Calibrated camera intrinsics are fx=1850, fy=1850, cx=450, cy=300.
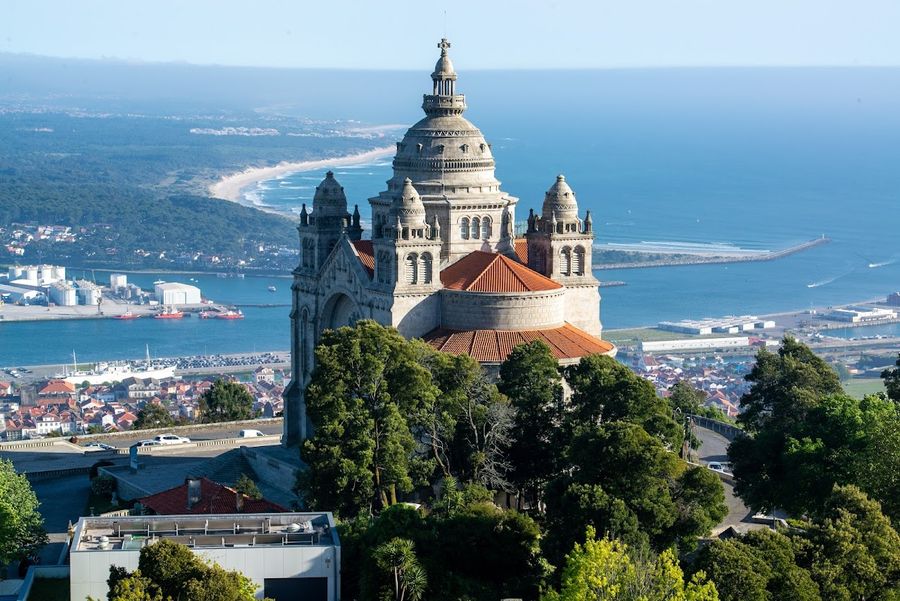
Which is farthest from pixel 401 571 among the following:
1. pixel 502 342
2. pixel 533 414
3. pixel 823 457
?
pixel 502 342

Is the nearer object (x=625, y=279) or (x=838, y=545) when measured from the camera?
(x=838, y=545)

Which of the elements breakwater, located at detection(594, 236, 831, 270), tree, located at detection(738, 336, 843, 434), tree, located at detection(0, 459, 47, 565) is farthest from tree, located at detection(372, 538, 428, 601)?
breakwater, located at detection(594, 236, 831, 270)

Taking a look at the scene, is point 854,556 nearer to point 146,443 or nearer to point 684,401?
point 684,401

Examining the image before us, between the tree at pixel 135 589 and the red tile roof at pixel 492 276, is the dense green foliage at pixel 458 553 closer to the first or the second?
the tree at pixel 135 589

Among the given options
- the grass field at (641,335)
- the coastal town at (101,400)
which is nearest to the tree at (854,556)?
the coastal town at (101,400)

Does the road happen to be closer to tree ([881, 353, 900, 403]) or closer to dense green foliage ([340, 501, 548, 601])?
tree ([881, 353, 900, 403])

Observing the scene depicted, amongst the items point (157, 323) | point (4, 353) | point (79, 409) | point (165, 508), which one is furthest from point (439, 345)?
point (157, 323)

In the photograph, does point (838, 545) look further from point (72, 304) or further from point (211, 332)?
point (72, 304)
